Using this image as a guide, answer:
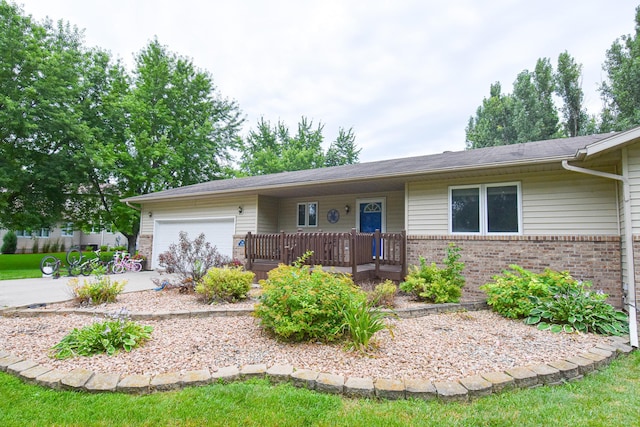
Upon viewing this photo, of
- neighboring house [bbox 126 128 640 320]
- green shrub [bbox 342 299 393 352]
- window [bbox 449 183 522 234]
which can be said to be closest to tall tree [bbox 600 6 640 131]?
neighboring house [bbox 126 128 640 320]

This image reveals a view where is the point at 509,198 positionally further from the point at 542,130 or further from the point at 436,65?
the point at 542,130

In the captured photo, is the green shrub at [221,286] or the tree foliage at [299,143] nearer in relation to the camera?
the green shrub at [221,286]

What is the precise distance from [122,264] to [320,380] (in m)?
11.3

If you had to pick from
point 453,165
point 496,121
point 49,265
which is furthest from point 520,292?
point 496,121

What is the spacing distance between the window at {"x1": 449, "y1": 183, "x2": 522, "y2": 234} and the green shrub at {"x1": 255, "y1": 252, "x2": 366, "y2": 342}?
13.5ft

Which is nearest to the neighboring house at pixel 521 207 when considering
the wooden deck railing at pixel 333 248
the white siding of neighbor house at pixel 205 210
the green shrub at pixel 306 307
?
the wooden deck railing at pixel 333 248

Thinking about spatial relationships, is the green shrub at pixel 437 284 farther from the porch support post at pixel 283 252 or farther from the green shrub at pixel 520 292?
the porch support post at pixel 283 252

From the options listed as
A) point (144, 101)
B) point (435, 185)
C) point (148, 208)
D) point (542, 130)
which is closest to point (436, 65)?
point (435, 185)

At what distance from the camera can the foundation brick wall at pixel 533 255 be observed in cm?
589

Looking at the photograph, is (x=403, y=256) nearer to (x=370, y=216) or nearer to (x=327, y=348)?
(x=370, y=216)

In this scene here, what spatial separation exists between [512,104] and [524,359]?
79.8ft

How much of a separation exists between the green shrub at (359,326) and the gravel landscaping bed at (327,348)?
135 millimetres

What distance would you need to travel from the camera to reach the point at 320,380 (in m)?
2.93

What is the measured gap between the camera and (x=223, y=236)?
1116 cm
